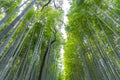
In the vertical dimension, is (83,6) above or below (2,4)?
below

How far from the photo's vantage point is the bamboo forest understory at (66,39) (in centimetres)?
545

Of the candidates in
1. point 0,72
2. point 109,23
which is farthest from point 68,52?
point 0,72

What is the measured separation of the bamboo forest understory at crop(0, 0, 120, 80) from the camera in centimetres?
545

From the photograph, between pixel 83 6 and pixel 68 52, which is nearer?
pixel 83 6

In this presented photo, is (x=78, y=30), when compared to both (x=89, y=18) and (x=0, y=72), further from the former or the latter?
(x=0, y=72)

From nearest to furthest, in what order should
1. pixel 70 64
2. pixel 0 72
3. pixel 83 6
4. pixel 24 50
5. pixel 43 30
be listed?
pixel 0 72 < pixel 83 6 < pixel 24 50 < pixel 43 30 < pixel 70 64

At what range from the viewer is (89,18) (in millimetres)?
6812

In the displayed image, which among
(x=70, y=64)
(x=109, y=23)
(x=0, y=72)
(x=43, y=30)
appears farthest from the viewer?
(x=70, y=64)

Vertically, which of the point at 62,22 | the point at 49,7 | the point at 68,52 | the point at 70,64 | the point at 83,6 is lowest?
the point at 70,64

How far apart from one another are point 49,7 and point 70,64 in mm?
3530

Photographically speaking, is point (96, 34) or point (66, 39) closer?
point (96, 34)

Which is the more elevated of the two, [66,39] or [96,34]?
[96,34]

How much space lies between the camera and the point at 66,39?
9719 millimetres

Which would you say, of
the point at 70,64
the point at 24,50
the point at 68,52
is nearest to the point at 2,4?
the point at 24,50
